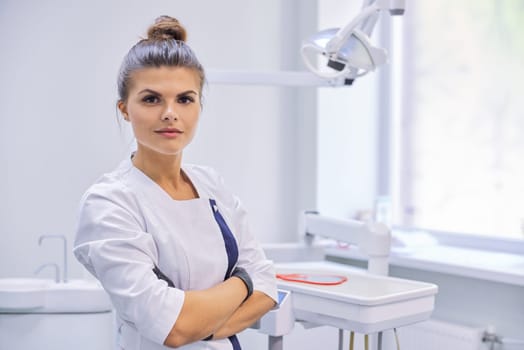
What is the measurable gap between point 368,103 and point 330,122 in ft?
0.84

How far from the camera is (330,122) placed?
3.01m

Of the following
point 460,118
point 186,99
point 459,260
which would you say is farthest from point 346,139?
point 186,99

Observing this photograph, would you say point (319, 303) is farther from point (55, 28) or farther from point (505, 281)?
point (55, 28)

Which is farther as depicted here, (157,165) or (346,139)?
(346,139)

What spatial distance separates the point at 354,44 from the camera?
1.81m

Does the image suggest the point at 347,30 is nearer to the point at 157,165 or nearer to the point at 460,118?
the point at 157,165

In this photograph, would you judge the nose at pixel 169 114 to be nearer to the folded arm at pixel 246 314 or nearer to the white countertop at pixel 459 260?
the folded arm at pixel 246 314

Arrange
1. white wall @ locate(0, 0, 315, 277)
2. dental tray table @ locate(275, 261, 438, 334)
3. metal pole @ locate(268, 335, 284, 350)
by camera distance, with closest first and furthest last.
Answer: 1. dental tray table @ locate(275, 261, 438, 334)
2. metal pole @ locate(268, 335, 284, 350)
3. white wall @ locate(0, 0, 315, 277)

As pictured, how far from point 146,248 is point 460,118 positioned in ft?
6.75

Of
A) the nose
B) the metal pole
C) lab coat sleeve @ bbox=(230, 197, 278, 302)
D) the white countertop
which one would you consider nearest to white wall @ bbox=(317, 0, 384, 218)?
the white countertop

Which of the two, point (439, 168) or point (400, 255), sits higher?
point (439, 168)

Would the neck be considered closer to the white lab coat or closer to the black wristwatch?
the white lab coat

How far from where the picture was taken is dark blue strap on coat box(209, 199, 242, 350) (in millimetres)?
1336

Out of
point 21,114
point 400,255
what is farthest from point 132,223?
point 400,255
